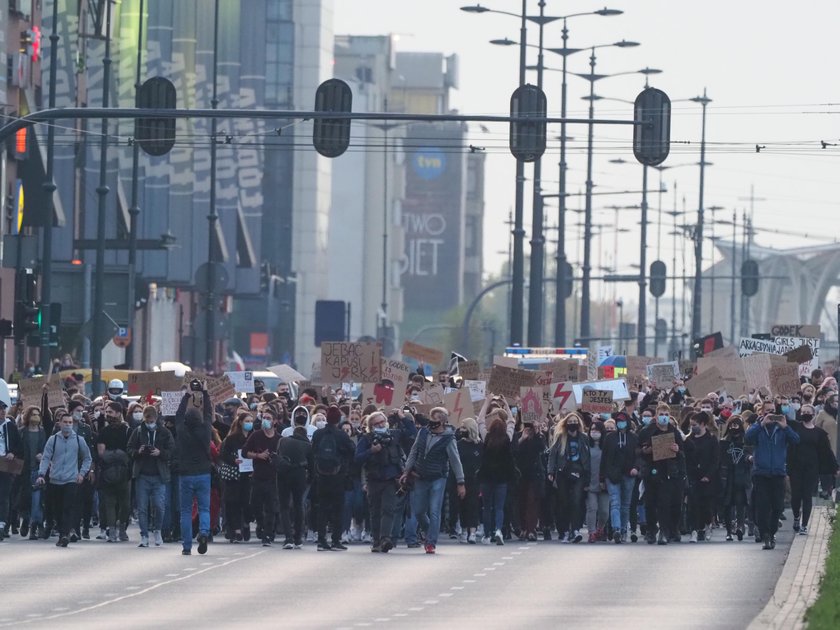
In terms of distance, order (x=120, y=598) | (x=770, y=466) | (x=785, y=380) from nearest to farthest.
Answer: (x=120, y=598), (x=770, y=466), (x=785, y=380)

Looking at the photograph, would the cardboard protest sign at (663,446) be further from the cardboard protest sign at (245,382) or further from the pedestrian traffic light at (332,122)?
the cardboard protest sign at (245,382)

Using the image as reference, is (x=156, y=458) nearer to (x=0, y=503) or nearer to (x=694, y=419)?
(x=0, y=503)

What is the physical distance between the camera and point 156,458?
26.0m

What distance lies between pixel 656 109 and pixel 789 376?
5.06 meters

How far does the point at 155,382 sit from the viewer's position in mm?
32031

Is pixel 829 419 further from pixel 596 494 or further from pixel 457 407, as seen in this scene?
pixel 596 494

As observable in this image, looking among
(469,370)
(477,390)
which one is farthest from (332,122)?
(469,370)

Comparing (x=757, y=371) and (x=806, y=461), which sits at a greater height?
(x=757, y=371)

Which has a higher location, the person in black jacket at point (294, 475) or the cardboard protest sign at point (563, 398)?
the cardboard protest sign at point (563, 398)

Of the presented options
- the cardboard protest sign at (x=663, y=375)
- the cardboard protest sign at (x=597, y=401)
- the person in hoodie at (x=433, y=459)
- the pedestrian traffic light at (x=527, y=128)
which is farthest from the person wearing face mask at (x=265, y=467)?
the cardboard protest sign at (x=663, y=375)

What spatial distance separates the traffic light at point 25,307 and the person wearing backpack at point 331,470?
835 cm

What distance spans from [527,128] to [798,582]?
12.7 meters

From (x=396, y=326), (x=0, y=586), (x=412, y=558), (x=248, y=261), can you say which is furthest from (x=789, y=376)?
(x=396, y=326)

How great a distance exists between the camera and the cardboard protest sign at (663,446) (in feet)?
89.8
